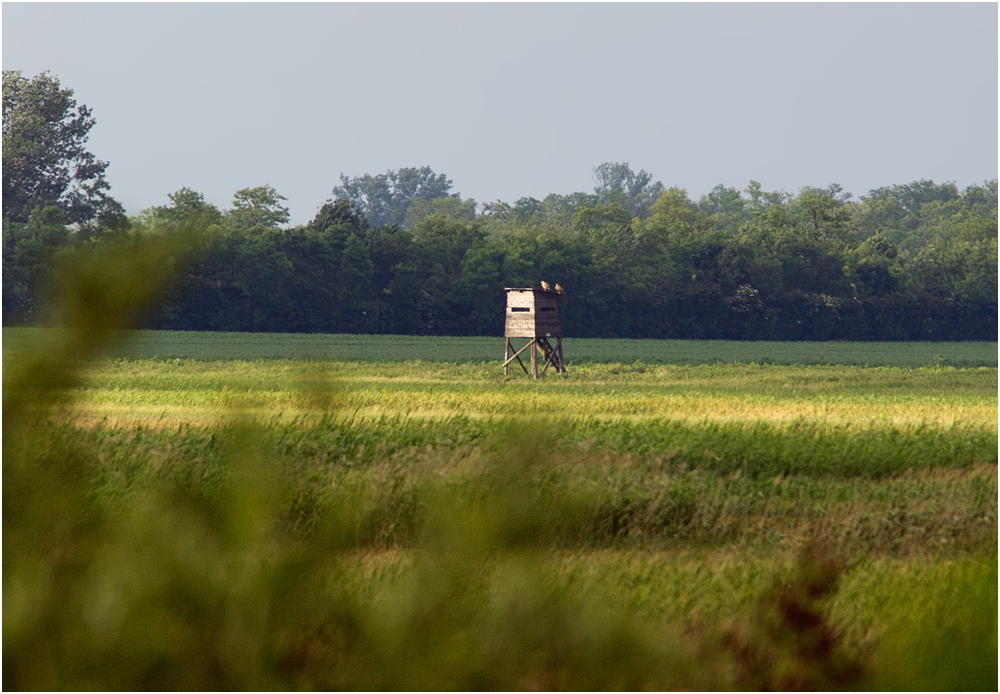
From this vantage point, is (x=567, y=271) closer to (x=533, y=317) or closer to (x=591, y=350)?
(x=591, y=350)

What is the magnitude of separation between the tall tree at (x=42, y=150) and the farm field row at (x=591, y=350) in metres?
9.12

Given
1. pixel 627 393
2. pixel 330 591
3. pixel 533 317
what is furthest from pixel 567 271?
pixel 330 591

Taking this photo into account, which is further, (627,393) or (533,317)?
(533,317)

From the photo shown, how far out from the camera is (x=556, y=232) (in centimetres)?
7494

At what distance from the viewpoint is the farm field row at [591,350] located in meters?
45.3

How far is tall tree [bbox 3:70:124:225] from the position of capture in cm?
5441

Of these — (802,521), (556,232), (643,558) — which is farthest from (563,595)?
(556,232)

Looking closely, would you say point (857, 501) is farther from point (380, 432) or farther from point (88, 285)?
point (88, 285)

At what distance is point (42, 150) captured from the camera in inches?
2163

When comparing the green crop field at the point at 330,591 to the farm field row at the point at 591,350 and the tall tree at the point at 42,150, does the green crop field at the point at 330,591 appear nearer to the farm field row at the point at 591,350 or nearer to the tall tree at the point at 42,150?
the farm field row at the point at 591,350

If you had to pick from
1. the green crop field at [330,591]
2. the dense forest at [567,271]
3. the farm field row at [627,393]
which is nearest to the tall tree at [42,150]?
the dense forest at [567,271]

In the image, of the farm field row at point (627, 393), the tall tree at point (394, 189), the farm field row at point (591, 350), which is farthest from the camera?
the tall tree at point (394, 189)

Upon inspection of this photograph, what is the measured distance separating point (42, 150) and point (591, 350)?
1120 inches

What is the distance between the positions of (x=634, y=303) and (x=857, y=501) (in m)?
49.0
